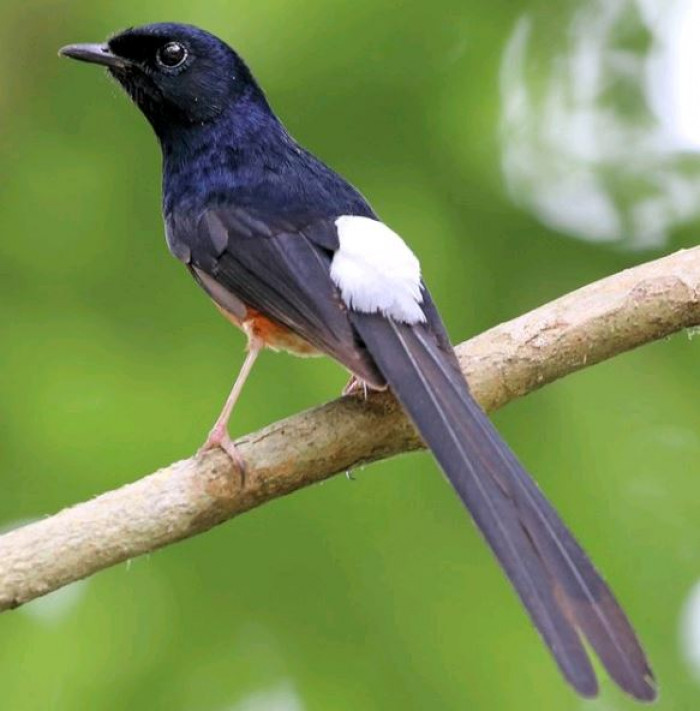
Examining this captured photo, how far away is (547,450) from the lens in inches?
198

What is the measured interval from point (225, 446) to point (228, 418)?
36cm

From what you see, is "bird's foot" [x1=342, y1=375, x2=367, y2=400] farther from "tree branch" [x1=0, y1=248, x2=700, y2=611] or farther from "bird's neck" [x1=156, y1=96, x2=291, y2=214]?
"bird's neck" [x1=156, y1=96, x2=291, y2=214]

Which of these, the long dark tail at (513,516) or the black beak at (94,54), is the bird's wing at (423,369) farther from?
the black beak at (94,54)

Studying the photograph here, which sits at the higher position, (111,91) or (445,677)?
(111,91)

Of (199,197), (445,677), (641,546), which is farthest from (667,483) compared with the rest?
(199,197)

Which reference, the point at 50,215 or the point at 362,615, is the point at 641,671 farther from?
the point at 50,215

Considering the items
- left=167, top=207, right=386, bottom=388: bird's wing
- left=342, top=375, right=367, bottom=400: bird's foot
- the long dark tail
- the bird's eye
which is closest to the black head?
the bird's eye

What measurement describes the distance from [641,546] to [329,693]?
1010mm

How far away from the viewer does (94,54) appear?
542cm

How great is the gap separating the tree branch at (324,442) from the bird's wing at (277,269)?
0.18 meters

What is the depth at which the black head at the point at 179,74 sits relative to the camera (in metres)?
5.48

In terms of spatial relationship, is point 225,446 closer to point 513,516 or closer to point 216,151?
point 513,516

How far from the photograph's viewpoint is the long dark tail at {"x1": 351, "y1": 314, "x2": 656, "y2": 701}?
11.4ft

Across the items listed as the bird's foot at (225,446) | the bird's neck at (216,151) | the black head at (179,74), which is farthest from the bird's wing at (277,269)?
the black head at (179,74)
